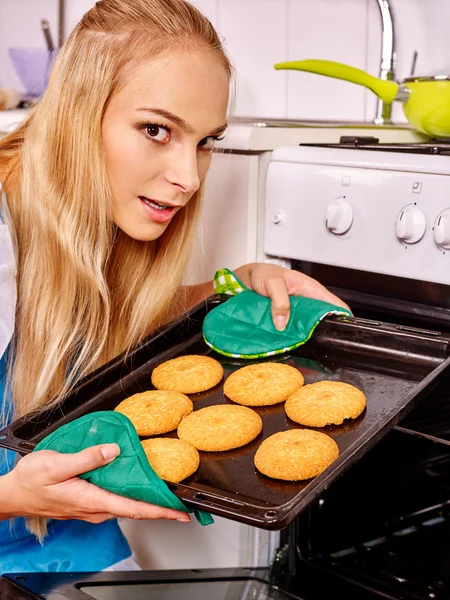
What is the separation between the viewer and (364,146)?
1.39 metres

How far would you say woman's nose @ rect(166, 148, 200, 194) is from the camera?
1.20m

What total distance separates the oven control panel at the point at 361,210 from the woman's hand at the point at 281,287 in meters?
0.04

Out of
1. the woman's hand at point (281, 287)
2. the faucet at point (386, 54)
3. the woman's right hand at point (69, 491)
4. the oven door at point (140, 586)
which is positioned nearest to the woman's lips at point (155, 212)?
the woman's hand at point (281, 287)

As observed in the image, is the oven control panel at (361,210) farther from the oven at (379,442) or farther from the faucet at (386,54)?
the faucet at (386,54)

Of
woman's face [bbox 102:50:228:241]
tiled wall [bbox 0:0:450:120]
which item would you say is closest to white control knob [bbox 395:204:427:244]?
woman's face [bbox 102:50:228:241]

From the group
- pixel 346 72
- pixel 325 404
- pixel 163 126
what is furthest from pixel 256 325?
pixel 346 72

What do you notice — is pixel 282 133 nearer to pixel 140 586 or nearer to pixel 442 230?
pixel 442 230

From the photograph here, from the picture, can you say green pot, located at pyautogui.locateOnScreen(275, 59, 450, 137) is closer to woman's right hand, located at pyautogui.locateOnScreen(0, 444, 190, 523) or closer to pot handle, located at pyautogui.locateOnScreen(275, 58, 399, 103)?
pot handle, located at pyautogui.locateOnScreen(275, 58, 399, 103)

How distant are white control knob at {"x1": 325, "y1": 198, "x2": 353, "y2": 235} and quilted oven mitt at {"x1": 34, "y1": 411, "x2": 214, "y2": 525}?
1.80ft

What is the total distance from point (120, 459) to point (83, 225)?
0.49 meters

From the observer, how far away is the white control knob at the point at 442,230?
117cm

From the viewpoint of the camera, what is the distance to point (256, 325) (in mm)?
1361

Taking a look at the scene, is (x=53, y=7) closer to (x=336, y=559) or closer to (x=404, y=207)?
(x=404, y=207)

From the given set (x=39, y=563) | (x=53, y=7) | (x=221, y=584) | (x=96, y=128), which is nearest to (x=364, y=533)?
(x=221, y=584)
